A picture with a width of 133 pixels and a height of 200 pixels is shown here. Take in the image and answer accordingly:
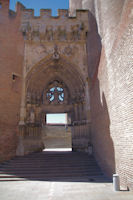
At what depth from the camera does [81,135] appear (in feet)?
31.1

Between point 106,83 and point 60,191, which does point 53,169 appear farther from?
point 106,83

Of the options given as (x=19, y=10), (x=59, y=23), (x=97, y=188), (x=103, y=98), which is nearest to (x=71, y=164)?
(x=97, y=188)

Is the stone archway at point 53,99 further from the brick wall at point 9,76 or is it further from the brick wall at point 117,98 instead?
the brick wall at point 117,98

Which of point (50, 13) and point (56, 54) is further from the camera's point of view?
point (50, 13)

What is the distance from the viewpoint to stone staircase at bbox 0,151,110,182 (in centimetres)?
633

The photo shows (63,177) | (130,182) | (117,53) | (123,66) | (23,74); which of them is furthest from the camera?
(23,74)

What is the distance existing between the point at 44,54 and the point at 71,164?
22.6 ft

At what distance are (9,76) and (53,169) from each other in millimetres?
5632

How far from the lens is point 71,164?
748cm

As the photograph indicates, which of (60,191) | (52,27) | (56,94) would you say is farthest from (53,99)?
(60,191)

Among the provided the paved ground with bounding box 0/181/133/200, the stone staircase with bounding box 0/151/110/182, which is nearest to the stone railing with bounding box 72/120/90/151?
the stone staircase with bounding box 0/151/110/182

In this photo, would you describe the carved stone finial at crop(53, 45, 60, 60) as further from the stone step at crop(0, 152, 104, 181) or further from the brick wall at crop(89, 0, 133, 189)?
the stone step at crop(0, 152, 104, 181)

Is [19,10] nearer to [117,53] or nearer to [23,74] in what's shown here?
[23,74]

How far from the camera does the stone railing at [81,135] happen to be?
30.0 feet
